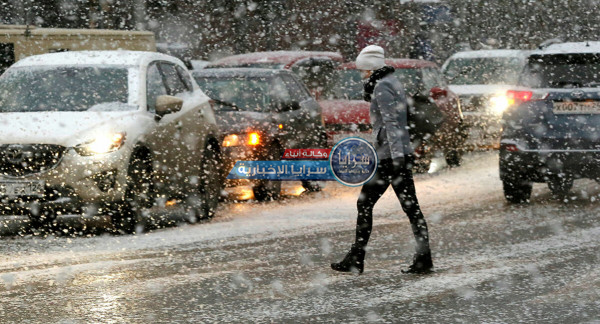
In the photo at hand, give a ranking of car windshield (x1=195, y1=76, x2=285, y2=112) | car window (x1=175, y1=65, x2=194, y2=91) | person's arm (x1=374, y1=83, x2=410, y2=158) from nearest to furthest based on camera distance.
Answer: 1. person's arm (x1=374, y1=83, x2=410, y2=158)
2. car window (x1=175, y1=65, x2=194, y2=91)
3. car windshield (x1=195, y1=76, x2=285, y2=112)

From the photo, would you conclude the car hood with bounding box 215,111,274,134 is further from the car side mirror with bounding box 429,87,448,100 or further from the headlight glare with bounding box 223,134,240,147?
the car side mirror with bounding box 429,87,448,100

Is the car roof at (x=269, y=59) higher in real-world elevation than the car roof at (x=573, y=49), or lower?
lower

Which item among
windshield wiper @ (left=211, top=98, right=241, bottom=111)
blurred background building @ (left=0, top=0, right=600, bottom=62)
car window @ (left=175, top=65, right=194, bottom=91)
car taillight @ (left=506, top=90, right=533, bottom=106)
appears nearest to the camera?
car taillight @ (left=506, top=90, right=533, bottom=106)

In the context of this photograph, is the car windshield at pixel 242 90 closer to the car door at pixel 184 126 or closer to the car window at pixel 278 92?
the car window at pixel 278 92

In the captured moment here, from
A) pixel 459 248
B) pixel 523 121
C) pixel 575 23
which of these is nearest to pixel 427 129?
pixel 459 248

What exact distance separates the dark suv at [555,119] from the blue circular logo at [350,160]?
1.61 meters

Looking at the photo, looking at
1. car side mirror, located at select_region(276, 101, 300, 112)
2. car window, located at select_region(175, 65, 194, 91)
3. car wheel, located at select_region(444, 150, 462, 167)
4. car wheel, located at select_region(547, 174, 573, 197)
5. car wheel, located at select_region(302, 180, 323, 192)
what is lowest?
car wheel, located at select_region(444, 150, 462, 167)

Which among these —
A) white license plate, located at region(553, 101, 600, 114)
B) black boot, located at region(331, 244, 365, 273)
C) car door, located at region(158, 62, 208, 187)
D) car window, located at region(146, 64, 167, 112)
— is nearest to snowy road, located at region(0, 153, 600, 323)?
black boot, located at region(331, 244, 365, 273)

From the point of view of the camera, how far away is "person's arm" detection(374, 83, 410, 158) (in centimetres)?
771

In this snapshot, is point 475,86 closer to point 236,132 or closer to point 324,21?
point 236,132

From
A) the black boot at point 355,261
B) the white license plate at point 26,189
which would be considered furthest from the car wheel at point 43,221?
the black boot at point 355,261

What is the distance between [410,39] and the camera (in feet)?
127

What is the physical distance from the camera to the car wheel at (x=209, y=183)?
11.5 metres

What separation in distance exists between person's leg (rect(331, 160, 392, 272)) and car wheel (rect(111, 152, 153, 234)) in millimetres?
2970
